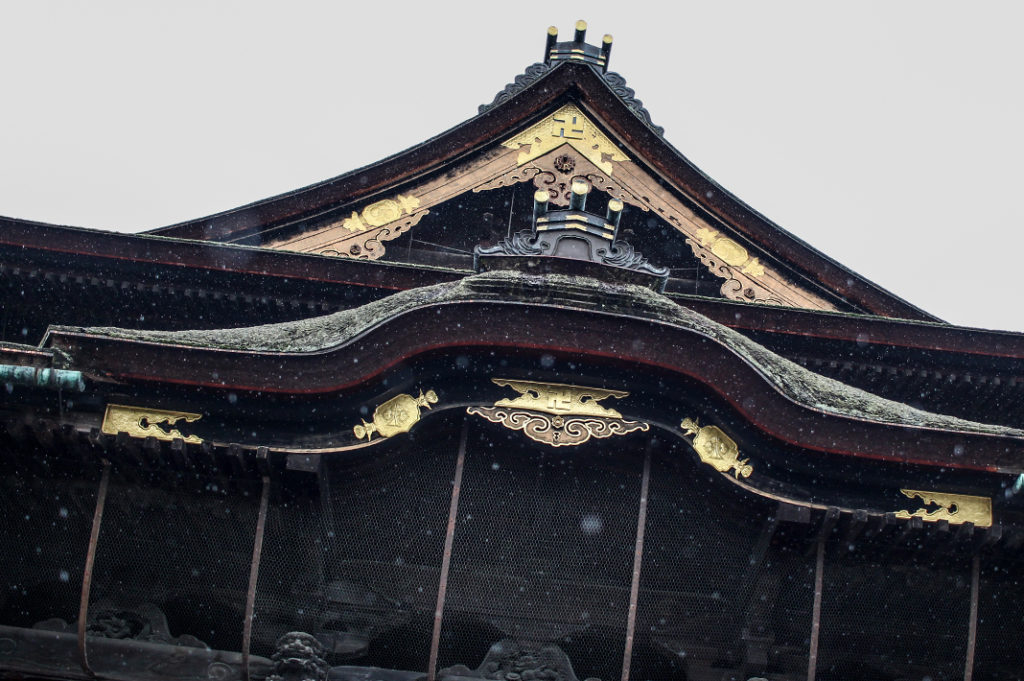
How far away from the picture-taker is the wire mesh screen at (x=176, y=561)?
8.57 m

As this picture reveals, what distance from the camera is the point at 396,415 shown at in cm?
864

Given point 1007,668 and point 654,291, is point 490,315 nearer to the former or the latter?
point 654,291

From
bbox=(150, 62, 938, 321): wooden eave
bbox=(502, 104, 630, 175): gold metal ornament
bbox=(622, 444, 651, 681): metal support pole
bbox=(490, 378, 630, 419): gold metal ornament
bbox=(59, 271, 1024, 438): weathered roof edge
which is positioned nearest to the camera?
bbox=(622, 444, 651, 681): metal support pole

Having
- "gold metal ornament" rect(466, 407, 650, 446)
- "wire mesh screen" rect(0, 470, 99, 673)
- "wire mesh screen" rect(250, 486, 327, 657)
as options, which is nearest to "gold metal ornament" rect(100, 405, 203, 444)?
"wire mesh screen" rect(0, 470, 99, 673)

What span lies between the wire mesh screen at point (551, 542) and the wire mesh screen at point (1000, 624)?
107 inches

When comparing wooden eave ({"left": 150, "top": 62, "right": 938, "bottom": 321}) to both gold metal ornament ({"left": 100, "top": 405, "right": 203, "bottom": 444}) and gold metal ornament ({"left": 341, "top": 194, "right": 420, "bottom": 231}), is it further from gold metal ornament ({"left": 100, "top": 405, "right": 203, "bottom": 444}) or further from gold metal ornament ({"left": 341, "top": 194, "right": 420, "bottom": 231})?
gold metal ornament ({"left": 100, "top": 405, "right": 203, "bottom": 444})

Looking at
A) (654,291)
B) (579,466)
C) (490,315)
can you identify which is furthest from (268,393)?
(654,291)

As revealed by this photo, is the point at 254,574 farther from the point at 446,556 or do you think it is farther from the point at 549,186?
the point at 549,186

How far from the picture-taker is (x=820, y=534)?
27.6ft

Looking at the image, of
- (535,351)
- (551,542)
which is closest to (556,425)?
(535,351)

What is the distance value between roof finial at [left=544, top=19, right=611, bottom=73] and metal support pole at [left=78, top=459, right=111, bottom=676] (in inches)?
301

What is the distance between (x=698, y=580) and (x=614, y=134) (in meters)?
5.99

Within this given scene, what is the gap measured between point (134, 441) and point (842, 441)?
517 centimetres

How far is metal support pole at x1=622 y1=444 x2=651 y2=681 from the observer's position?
8.35 meters
